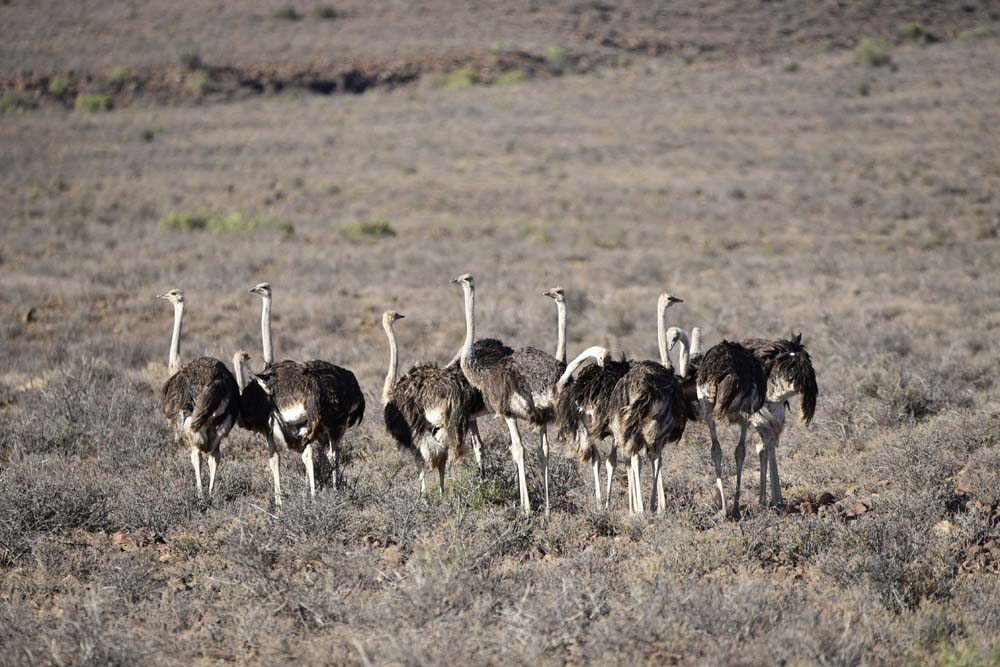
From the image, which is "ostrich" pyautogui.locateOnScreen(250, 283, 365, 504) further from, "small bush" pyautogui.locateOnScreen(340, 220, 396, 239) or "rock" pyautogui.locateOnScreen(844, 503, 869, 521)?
"small bush" pyautogui.locateOnScreen(340, 220, 396, 239)

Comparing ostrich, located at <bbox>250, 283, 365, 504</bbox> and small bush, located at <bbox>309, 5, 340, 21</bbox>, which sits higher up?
small bush, located at <bbox>309, 5, 340, 21</bbox>

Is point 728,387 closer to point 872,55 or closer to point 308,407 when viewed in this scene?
point 308,407

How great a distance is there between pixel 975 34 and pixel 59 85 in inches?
1756

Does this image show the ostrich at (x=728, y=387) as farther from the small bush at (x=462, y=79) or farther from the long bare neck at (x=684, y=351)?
the small bush at (x=462, y=79)

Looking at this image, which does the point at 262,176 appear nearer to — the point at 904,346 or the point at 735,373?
the point at 904,346

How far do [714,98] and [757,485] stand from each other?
35.2 meters

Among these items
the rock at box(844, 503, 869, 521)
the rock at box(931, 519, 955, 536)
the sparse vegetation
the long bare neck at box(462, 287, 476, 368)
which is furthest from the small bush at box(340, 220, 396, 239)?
the sparse vegetation

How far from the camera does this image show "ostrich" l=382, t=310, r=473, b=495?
7.96 m

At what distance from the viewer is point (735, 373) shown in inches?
301

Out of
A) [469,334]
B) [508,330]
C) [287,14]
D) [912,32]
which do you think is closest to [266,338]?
[469,334]

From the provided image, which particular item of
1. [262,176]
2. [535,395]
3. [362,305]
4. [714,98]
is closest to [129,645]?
[535,395]

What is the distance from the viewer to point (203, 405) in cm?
788

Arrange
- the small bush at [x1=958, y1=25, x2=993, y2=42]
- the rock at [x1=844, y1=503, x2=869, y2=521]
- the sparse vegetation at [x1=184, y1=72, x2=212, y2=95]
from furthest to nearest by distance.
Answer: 1. the small bush at [x1=958, y1=25, x2=993, y2=42]
2. the sparse vegetation at [x1=184, y1=72, x2=212, y2=95]
3. the rock at [x1=844, y1=503, x2=869, y2=521]

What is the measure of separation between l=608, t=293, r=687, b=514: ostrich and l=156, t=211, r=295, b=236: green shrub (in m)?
19.3
